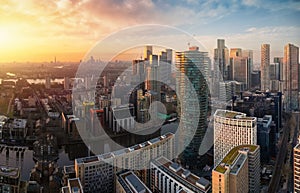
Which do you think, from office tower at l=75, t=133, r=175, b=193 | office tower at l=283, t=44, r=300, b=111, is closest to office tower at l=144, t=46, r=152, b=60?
office tower at l=75, t=133, r=175, b=193

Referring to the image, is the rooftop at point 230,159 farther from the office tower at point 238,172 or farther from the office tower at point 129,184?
the office tower at point 129,184

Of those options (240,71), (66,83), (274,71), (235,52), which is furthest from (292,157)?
(66,83)

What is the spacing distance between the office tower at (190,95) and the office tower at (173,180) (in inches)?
33.7

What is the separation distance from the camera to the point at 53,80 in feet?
18.2

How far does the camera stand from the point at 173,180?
2.64 m

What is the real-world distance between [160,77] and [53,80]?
2630mm

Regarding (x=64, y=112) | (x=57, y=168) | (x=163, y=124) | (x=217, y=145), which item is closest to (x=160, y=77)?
(x=163, y=124)

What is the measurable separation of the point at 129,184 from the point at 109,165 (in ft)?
1.49

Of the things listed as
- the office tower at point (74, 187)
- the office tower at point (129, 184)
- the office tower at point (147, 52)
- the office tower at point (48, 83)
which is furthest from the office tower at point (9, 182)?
the office tower at point (48, 83)

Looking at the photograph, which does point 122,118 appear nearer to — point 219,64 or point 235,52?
point 219,64

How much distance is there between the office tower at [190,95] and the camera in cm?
385

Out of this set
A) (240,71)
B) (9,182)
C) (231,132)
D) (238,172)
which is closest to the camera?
(238,172)

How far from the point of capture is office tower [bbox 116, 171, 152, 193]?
2.38 m

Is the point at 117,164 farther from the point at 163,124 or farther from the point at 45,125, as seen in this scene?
the point at 45,125
